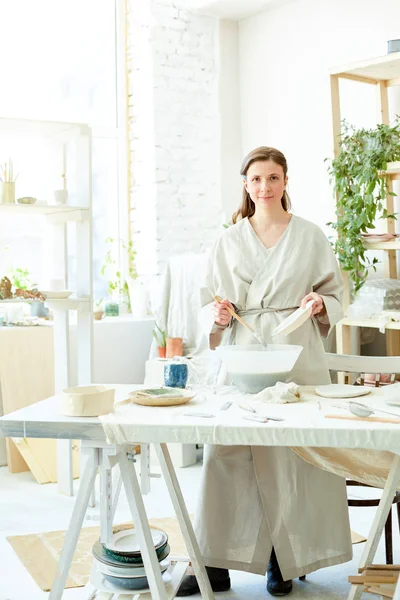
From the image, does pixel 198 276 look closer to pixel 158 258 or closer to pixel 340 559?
pixel 158 258

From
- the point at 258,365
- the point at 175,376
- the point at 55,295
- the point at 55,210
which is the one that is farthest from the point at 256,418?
the point at 55,210

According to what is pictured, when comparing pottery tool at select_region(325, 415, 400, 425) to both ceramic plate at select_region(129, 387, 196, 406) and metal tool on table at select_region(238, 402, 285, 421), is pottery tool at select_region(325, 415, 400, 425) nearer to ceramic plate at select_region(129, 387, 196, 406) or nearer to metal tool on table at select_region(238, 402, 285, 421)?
metal tool on table at select_region(238, 402, 285, 421)

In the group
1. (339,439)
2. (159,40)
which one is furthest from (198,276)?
(339,439)

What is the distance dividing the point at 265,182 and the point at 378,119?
219 cm

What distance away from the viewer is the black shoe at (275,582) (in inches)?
109

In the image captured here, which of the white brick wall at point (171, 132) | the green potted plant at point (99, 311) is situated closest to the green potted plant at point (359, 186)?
the white brick wall at point (171, 132)

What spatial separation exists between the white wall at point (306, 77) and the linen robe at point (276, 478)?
2356mm

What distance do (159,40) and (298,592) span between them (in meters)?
3.91

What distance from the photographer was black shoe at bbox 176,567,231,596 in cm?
274

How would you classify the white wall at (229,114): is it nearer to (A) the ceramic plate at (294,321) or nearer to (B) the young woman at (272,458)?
(B) the young woman at (272,458)

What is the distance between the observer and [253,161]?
274 cm

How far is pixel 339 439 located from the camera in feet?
6.29

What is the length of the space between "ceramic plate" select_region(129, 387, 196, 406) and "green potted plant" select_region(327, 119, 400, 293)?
2.18 m

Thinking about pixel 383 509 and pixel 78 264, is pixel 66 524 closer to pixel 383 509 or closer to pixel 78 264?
pixel 78 264
